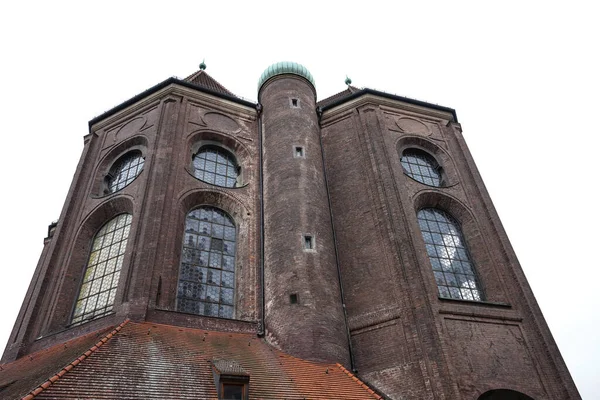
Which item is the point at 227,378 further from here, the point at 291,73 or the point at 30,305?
the point at 291,73

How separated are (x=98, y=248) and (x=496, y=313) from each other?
11177 millimetres

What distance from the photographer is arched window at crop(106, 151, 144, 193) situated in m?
15.6

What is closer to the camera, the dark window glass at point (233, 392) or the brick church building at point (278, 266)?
the dark window glass at point (233, 392)

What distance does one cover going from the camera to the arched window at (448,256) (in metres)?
13.3

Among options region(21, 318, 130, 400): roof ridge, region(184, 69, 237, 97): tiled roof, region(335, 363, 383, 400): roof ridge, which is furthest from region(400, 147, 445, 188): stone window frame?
region(21, 318, 130, 400): roof ridge

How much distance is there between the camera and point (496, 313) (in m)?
12.2

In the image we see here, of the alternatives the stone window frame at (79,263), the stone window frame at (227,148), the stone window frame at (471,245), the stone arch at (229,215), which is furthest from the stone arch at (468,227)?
the stone window frame at (79,263)

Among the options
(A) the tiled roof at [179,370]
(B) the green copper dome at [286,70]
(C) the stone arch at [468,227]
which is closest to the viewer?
(A) the tiled roof at [179,370]

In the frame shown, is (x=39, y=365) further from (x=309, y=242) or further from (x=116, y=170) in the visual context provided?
(x=116, y=170)

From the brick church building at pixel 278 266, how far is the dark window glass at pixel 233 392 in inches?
1.0

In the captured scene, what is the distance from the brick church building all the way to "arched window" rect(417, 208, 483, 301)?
61 millimetres

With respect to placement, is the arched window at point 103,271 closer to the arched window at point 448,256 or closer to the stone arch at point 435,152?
the arched window at point 448,256

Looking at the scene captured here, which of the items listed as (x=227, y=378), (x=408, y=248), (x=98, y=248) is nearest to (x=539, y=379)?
(x=408, y=248)

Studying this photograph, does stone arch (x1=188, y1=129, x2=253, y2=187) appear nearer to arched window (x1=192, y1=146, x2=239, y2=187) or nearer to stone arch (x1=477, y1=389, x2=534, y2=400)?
arched window (x1=192, y1=146, x2=239, y2=187)
